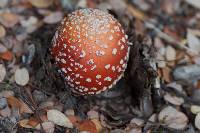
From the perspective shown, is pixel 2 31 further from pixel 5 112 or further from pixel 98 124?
pixel 98 124

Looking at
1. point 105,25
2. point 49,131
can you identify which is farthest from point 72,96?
point 105,25

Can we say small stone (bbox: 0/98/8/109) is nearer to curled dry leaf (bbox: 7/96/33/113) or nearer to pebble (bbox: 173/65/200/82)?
curled dry leaf (bbox: 7/96/33/113)

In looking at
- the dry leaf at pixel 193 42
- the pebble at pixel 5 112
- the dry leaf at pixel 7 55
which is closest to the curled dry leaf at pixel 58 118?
the pebble at pixel 5 112

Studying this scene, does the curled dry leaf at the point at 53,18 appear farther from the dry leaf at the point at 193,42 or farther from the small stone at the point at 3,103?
the dry leaf at the point at 193,42

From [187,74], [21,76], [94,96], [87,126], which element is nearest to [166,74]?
[187,74]

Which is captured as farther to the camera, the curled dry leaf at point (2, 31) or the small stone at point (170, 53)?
the small stone at point (170, 53)

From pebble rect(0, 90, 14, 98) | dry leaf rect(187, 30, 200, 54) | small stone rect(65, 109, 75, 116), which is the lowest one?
small stone rect(65, 109, 75, 116)

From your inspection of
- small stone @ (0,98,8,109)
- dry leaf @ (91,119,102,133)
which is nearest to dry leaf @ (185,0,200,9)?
dry leaf @ (91,119,102,133)
